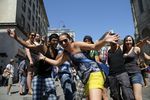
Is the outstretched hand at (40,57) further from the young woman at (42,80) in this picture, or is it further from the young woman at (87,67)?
the young woman at (87,67)

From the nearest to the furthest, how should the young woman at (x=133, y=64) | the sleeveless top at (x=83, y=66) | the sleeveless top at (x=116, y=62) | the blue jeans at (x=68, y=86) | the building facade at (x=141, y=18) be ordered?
the sleeveless top at (x=83, y=66), the young woman at (x=133, y=64), the sleeveless top at (x=116, y=62), the blue jeans at (x=68, y=86), the building facade at (x=141, y=18)

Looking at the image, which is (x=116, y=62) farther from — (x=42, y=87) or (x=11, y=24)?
(x=11, y=24)

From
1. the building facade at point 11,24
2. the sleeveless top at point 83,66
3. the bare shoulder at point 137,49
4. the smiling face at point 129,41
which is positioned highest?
the building facade at point 11,24

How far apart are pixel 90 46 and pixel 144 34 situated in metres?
33.9

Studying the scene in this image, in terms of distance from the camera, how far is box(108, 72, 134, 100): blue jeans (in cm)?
571

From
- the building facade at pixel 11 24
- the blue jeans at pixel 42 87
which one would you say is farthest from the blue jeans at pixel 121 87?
the building facade at pixel 11 24

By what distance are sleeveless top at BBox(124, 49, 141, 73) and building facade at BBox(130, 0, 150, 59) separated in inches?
1134

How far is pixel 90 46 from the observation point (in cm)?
422

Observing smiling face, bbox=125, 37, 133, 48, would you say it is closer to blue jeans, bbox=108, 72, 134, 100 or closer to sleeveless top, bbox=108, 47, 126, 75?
sleeveless top, bbox=108, 47, 126, 75

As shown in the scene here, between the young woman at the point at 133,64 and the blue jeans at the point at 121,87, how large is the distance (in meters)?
0.11

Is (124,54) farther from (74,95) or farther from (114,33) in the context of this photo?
(114,33)

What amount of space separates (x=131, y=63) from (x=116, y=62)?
0.34 meters

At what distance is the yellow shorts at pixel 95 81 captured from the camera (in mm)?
4168

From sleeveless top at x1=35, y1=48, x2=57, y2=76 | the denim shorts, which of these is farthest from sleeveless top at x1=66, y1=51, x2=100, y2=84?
the denim shorts
